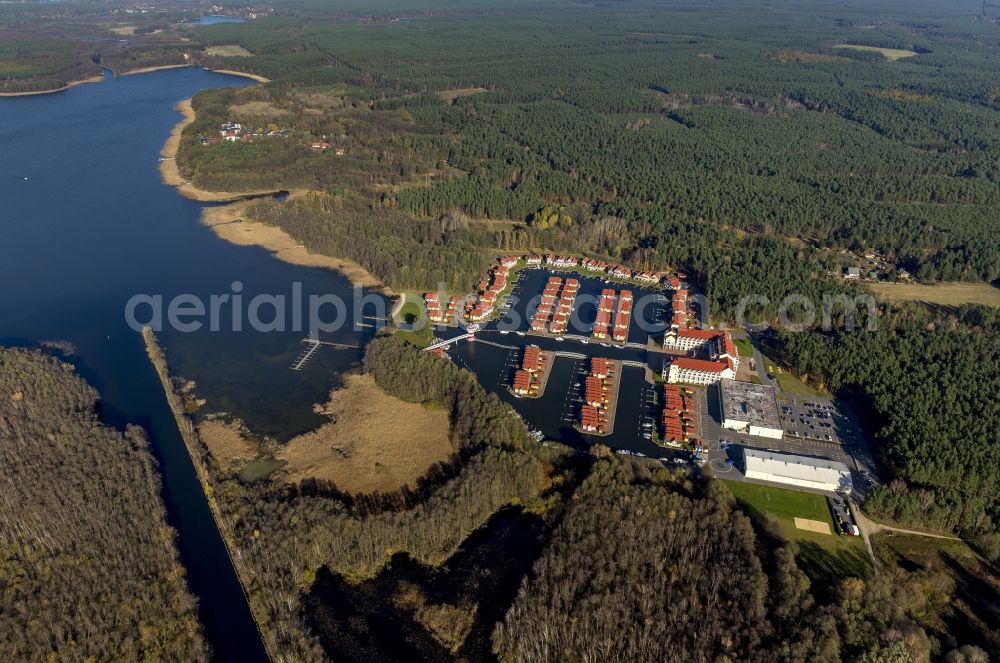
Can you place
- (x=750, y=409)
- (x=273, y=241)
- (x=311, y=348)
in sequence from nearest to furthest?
(x=750, y=409)
(x=311, y=348)
(x=273, y=241)

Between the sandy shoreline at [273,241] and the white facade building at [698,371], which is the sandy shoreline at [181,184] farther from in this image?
the white facade building at [698,371]

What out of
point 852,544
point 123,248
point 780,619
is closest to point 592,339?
point 852,544

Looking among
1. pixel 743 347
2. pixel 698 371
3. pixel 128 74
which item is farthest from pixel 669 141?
pixel 128 74

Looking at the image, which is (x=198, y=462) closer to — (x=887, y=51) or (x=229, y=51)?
(x=229, y=51)

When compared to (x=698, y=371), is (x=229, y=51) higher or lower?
higher

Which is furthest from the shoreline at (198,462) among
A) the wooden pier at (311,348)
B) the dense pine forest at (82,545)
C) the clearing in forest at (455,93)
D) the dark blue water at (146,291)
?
the clearing in forest at (455,93)

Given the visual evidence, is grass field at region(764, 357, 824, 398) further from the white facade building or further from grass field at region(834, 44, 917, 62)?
grass field at region(834, 44, 917, 62)
